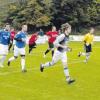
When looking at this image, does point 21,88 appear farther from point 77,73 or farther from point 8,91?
point 77,73

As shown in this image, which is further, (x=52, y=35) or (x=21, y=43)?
(x=52, y=35)

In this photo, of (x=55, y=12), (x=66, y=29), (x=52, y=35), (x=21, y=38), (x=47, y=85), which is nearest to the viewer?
(x=66, y=29)

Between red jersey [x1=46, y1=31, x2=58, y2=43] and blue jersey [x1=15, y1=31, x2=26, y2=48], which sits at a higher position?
blue jersey [x1=15, y1=31, x2=26, y2=48]

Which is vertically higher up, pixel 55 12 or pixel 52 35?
pixel 55 12

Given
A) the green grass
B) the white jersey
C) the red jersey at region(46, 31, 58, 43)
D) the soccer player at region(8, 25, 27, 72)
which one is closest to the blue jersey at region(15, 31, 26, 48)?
the soccer player at region(8, 25, 27, 72)

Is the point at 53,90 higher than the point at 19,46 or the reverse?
the reverse

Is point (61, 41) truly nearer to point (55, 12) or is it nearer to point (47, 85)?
point (47, 85)

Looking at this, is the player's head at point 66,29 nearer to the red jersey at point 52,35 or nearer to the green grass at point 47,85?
the green grass at point 47,85

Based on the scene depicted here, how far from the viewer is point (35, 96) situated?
48.9 ft

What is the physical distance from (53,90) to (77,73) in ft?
17.7

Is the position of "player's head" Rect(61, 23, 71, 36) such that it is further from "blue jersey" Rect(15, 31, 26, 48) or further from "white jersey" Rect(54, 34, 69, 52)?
"blue jersey" Rect(15, 31, 26, 48)

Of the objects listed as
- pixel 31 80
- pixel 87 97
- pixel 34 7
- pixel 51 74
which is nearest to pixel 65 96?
pixel 87 97

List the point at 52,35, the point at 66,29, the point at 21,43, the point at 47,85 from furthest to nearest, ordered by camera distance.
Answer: the point at 52,35
the point at 21,43
the point at 47,85
the point at 66,29

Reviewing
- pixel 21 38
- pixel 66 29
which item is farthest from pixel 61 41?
pixel 21 38
